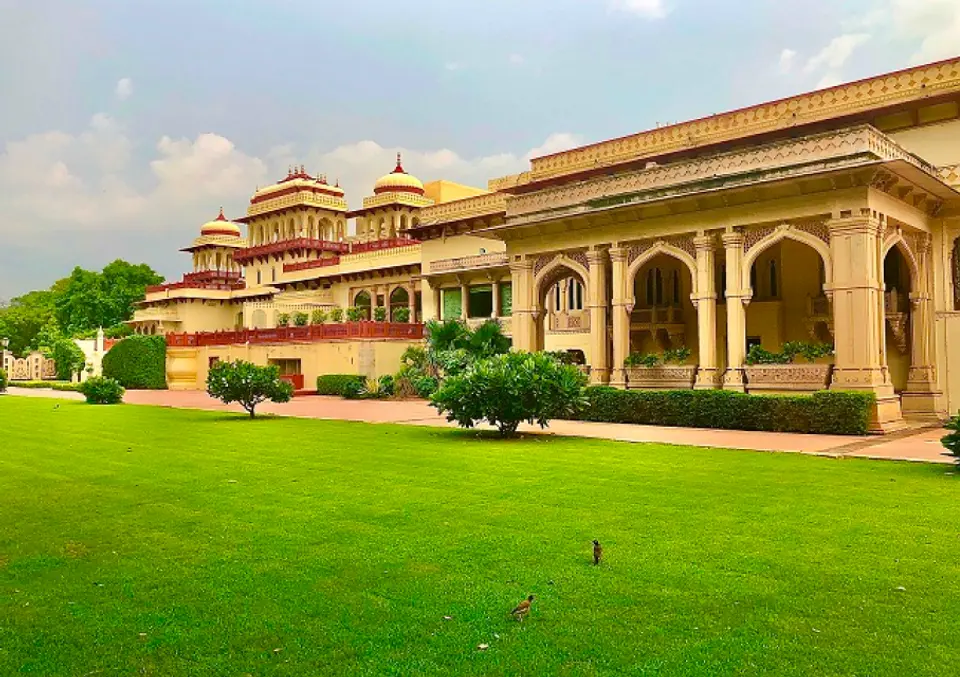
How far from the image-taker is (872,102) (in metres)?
20.0

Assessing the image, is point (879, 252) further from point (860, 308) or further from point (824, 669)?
point (824, 669)

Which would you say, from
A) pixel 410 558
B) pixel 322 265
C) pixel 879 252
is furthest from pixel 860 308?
pixel 322 265

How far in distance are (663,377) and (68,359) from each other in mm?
38830

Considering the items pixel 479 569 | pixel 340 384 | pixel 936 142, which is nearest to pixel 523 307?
pixel 936 142

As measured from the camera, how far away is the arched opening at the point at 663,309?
23891mm

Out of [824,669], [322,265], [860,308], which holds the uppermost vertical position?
[322,265]

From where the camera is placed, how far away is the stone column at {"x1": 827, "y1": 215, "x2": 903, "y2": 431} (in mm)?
16328

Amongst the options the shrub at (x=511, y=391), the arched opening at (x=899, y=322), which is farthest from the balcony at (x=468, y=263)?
the shrub at (x=511, y=391)

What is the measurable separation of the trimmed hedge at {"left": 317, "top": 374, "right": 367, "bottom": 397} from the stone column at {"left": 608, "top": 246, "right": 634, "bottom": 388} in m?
13.5

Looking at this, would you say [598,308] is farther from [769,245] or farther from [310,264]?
[310,264]

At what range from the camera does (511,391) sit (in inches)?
558

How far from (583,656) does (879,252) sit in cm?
1555

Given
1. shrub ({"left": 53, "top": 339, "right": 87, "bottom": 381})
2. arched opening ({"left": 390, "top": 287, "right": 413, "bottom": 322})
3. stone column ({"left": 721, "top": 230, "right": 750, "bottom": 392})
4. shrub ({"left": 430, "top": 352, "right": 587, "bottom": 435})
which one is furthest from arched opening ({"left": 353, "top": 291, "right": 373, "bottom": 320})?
shrub ({"left": 430, "top": 352, "right": 587, "bottom": 435})

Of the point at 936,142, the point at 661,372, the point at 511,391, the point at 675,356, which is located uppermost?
the point at 936,142
